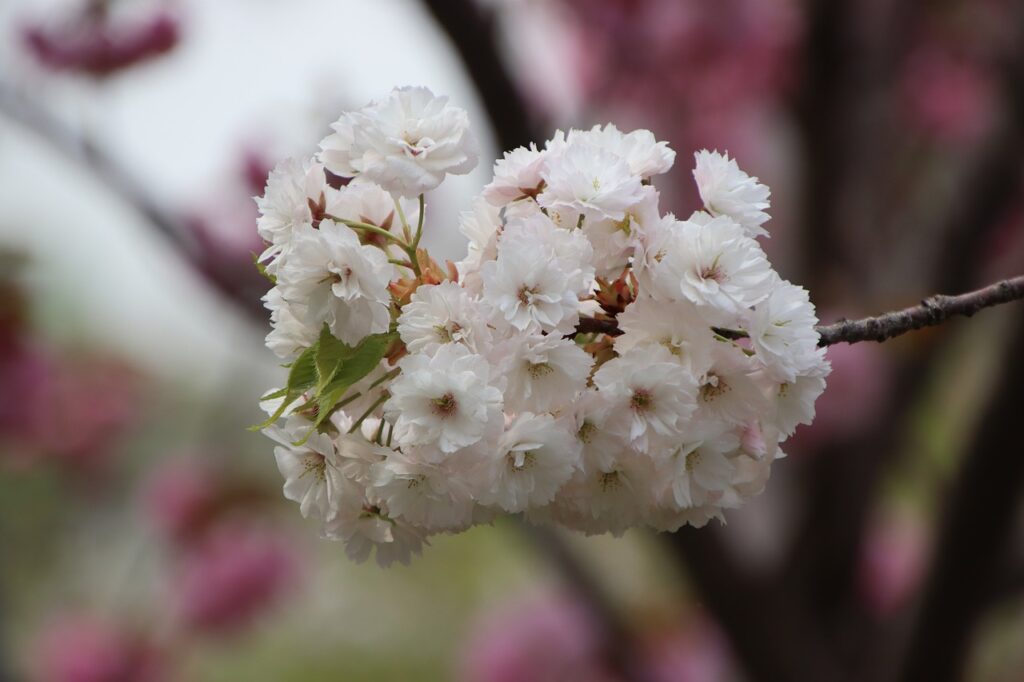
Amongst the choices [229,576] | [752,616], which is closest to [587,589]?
[752,616]

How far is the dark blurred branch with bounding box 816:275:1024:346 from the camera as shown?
0.54 meters

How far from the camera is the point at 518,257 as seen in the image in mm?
487

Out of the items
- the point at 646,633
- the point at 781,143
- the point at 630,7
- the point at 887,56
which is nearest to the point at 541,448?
the point at 887,56

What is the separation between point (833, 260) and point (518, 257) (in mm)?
1847

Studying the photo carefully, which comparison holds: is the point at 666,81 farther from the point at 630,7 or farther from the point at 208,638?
the point at 208,638

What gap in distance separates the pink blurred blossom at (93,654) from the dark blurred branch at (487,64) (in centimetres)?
242

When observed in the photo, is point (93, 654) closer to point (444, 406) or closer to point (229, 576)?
point (229, 576)

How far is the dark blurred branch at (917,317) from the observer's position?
1.76ft

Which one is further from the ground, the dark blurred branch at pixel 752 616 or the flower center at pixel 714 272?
the flower center at pixel 714 272

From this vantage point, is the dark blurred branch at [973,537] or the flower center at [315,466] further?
the dark blurred branch at [973,537]

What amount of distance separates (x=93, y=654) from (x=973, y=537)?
2665 millimetres

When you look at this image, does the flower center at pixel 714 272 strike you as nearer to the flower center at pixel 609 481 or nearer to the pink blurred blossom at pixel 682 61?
the flower center at pixel 609 481

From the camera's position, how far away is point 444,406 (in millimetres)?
490

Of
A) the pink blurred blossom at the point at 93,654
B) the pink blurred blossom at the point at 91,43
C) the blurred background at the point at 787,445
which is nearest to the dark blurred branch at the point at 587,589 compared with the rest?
the blurred background at the point at 787,445
